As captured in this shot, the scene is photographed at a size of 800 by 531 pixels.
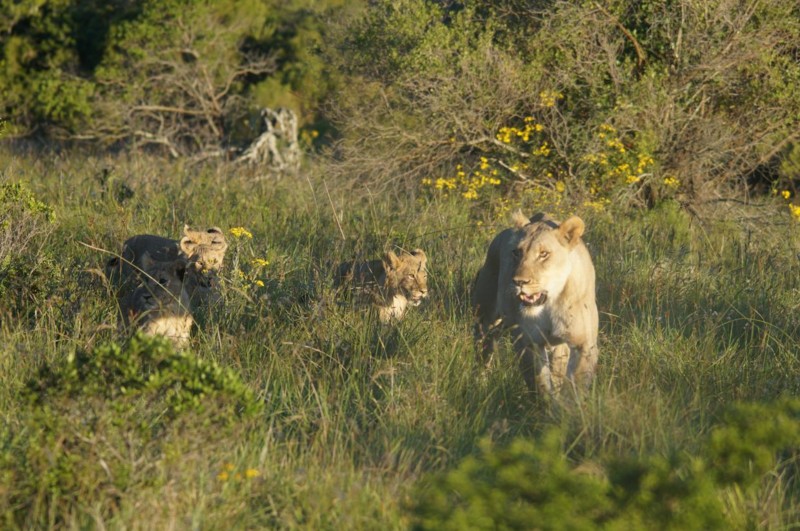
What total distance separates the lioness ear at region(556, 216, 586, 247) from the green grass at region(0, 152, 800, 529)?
2.55ft

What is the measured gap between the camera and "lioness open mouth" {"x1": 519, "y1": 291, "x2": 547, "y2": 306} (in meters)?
5.56

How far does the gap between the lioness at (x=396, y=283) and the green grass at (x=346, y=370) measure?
19cm

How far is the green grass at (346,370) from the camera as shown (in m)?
4.20

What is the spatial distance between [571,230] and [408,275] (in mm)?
2107

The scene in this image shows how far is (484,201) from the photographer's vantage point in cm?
1166

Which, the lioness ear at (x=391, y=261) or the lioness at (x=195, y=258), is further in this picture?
the lioness ear at (x=391, y=261)

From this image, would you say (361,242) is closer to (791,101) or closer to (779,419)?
(779,419)

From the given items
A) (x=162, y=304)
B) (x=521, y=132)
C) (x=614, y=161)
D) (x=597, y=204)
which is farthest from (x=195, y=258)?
(x=614, y=161)

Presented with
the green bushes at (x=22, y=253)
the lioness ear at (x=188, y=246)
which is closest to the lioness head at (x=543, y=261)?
the lioness ear at (x=188, y=246)

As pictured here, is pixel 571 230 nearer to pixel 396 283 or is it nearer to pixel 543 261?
pixel 543 261

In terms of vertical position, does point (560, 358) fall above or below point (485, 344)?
above

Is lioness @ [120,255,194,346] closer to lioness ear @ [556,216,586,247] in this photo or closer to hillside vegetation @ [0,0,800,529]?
hillside vegetation @ [0,0,800,529]

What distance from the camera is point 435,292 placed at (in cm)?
781

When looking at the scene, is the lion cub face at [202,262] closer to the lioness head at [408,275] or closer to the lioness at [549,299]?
the lioness head at [408,275]
